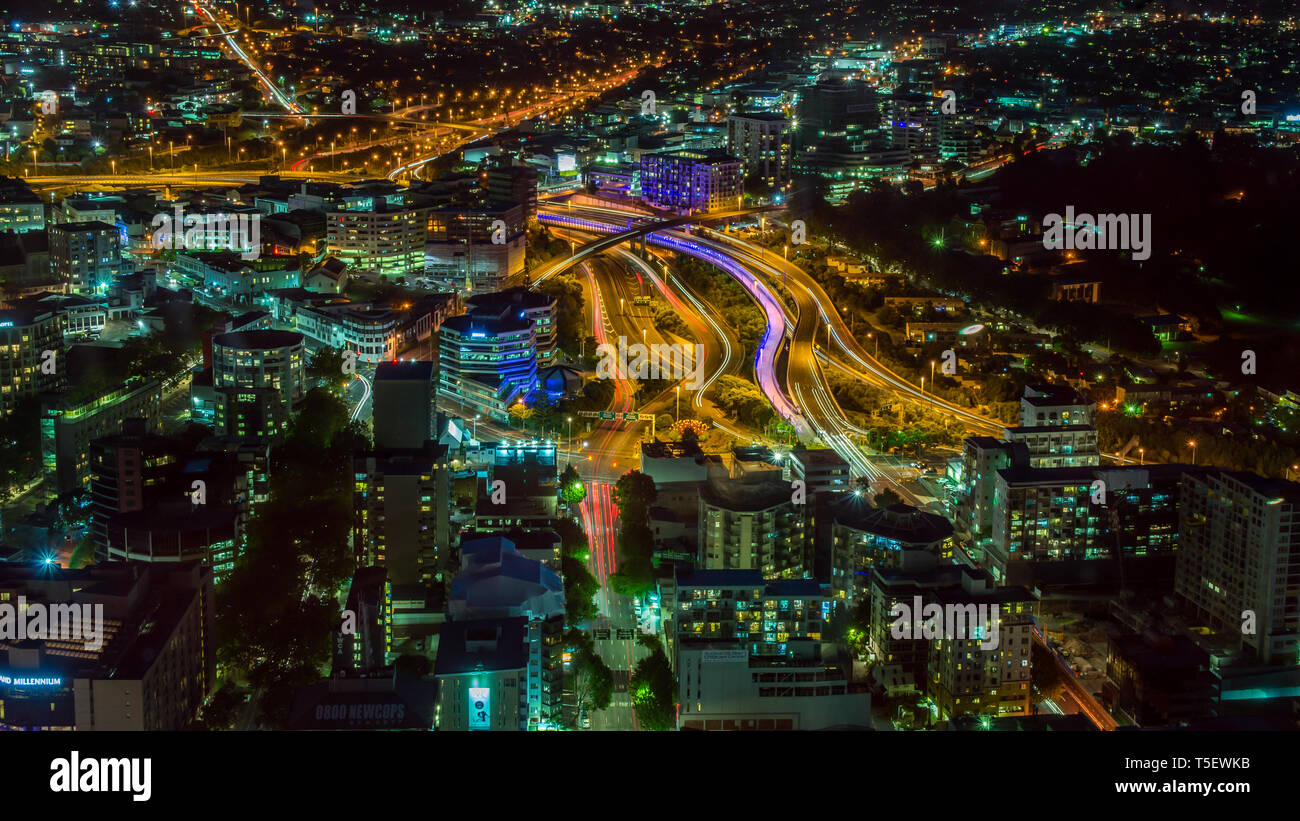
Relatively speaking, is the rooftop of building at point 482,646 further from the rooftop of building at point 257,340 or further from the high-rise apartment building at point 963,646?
the rooftop of building at point 257,340

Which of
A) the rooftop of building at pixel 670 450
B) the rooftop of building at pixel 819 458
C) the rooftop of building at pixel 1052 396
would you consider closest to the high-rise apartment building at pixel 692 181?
the rooftop of building at pixel 1052 396

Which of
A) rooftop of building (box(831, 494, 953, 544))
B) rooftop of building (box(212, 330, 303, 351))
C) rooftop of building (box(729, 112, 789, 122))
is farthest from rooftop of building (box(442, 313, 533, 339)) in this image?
rooftop of building (box(729, 112, 789, 122))

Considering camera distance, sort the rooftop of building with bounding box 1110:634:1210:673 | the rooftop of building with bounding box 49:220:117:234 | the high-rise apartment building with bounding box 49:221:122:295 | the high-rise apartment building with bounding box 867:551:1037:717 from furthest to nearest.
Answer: the rooftop of building with bounding box 49:220:117:234 → the high-rise apartment building with bounding box 49:221:122:295 → the rooftop of building with bounding box 1110:634:1210:673 → the high-rise apartment building with bounding box 867:551:1037:717

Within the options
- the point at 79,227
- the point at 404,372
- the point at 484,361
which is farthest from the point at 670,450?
the point at 79,227

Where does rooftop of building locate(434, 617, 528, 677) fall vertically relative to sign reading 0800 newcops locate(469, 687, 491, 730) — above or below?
above

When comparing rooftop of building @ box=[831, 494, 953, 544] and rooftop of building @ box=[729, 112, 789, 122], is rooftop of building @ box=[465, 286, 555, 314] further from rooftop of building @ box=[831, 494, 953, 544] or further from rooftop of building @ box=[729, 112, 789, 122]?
rooftop of building @ box=[729, 112, 789, 122]

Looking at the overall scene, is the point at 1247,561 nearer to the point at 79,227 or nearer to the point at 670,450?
the point at 670,450

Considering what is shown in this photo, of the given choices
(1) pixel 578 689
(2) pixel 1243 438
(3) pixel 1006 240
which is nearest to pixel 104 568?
(1) pixel 578 689

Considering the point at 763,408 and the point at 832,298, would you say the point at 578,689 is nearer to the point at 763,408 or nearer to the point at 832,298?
the point at 763,408
